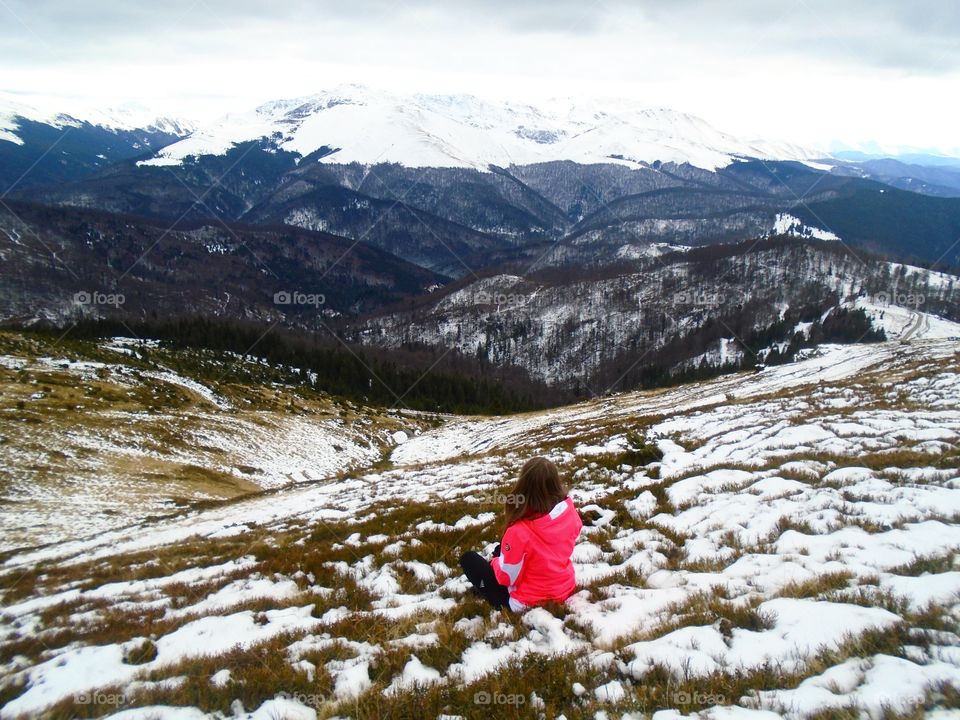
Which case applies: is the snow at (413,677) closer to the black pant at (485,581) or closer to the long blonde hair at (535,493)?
the black pant at (485,581)

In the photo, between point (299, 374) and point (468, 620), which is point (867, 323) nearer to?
point (299, 374)

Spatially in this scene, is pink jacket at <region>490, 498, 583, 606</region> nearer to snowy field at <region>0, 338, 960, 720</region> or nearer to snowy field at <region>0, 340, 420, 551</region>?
snowy field at <region>0, 338, 960, 720</region>

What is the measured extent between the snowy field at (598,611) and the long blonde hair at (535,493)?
51.0 inches

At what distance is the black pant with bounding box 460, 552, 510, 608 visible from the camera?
681cm

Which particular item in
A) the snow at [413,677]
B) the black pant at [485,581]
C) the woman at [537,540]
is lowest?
the black pant at [485,581]

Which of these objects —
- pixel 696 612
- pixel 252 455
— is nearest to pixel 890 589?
pixel 696 612

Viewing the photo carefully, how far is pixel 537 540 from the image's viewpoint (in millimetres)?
6477

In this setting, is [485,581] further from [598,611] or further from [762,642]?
[762,642]

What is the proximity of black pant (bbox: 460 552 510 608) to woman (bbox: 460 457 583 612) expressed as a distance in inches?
3.4

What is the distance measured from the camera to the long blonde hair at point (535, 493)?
6.51m

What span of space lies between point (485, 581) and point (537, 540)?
4.04 ft

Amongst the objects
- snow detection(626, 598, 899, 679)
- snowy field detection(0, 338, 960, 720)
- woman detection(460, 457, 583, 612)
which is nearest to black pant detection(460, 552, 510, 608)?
woman detection(460, 457, 583, 612)

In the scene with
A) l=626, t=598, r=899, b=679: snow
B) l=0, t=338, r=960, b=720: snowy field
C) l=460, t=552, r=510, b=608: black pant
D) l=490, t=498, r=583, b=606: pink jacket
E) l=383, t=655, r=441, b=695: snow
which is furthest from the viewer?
l=460, t=552, r=510, b=608: black pant

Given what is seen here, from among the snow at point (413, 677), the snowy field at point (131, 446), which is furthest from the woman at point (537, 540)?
the snowy field at point (131, 446)
